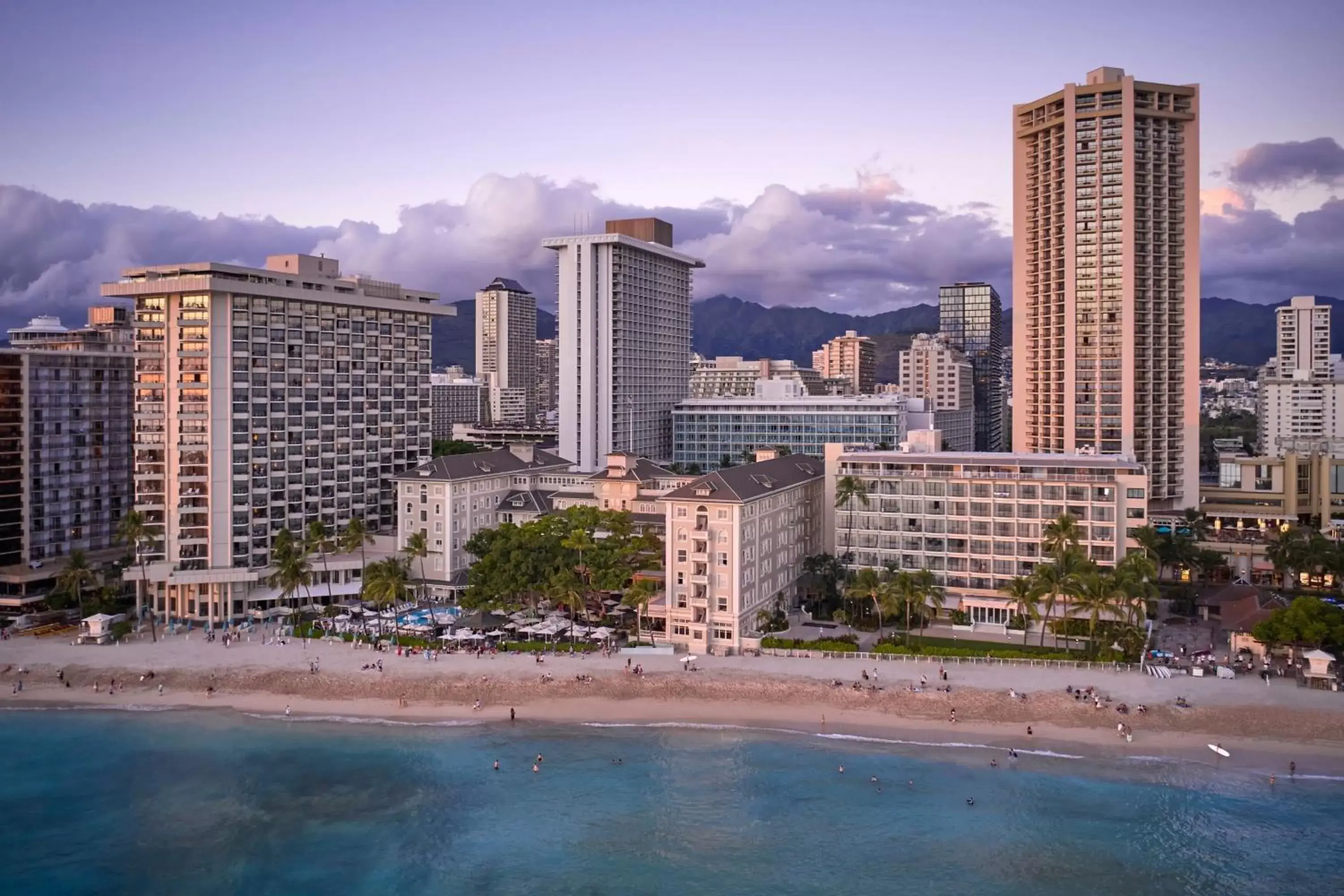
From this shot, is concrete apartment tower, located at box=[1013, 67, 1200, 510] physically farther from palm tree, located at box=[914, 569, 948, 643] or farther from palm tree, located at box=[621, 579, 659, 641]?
palm tree, located at box=[621, 579, 659, 641]

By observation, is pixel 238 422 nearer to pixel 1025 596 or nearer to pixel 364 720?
pixel 364 720

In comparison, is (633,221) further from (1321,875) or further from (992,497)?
(1321,875)

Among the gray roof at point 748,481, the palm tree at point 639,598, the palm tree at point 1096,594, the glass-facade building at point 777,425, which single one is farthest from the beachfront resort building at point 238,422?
the glass-facade building at point 777,425

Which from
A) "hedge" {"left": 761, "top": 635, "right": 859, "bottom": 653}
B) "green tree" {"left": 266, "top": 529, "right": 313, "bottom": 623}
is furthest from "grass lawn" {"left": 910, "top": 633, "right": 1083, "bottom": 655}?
"green tree" {"left": 266, "top": 529, "right": 313, "bottom": 623}

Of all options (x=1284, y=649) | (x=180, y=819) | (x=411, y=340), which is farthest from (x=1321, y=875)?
(x=411, y=340)

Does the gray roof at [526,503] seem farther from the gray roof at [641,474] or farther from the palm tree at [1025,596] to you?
the palm tree at [1025,596]
